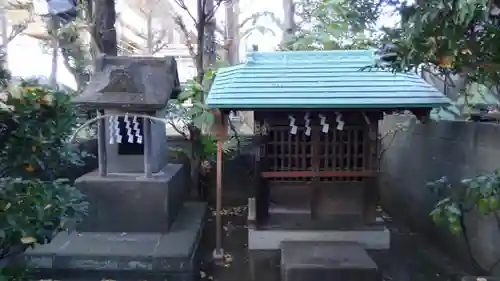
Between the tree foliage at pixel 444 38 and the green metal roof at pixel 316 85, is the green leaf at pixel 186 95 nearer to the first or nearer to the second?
the green metal roof at pixel 316 85

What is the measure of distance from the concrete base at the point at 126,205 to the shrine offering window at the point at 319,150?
1.74m

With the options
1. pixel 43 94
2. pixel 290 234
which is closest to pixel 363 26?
pixel 290 234

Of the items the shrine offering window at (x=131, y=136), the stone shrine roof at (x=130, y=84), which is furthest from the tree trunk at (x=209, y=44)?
the shrine offering window at (x=131, y=136)

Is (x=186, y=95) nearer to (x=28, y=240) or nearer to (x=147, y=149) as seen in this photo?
(x=147, y=149)

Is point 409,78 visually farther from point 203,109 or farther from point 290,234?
point 203,109

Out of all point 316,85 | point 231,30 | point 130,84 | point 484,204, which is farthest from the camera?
point 231,30

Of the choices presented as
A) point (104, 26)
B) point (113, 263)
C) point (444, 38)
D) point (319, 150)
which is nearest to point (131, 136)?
point (113, 263)

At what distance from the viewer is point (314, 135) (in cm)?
670

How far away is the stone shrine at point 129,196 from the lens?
224 inches

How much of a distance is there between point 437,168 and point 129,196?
4834 mm

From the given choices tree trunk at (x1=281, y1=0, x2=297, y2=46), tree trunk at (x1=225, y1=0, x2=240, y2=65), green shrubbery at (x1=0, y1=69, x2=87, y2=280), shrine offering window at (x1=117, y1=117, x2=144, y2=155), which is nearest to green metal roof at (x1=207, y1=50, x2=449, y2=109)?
shrine offering window at (x1=117, y1=117, x2=144, y2=155)

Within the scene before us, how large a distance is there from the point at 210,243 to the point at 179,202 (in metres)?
1.06

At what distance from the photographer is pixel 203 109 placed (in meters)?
8.00

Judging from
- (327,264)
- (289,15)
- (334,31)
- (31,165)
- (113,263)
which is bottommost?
(113,263)
